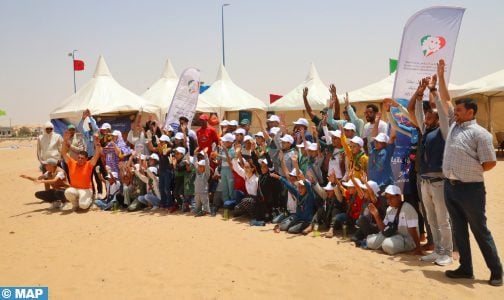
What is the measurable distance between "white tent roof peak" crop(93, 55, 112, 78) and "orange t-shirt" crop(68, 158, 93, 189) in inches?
351

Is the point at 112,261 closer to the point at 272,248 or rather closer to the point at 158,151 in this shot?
the point at 272,248

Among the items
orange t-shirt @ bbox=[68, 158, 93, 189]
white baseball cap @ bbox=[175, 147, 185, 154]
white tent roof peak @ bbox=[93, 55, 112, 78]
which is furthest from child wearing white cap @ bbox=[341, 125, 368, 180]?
white tent roof peak @ bbox=[93, 55, 112, 78]

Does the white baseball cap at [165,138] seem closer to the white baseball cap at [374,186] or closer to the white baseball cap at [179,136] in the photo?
the white baseball cap at [179,136]

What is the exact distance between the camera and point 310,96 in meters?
18.9

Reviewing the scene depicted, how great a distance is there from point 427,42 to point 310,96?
13680mm

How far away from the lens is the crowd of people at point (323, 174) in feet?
13.7

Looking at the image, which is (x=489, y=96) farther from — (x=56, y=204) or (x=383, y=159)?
(x=56, y=204)

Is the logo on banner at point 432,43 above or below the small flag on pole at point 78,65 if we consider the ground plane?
below

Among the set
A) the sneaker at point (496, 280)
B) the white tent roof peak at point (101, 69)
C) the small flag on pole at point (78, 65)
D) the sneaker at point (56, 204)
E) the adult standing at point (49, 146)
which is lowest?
the sneaker at point (56, 204)

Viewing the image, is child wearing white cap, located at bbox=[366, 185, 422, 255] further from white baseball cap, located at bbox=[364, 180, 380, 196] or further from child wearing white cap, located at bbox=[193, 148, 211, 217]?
child wearing white cap, located at bbox=[193, 148, 211, 217]

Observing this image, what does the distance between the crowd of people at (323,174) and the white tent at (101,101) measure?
400 cm

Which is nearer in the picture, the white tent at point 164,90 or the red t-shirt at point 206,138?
the red t-shirt at point 206,138

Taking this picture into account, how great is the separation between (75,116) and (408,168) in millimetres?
12709

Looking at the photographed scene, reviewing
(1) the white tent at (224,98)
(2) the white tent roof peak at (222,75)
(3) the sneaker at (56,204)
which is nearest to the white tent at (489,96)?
(1) the white tent at (224,98)
